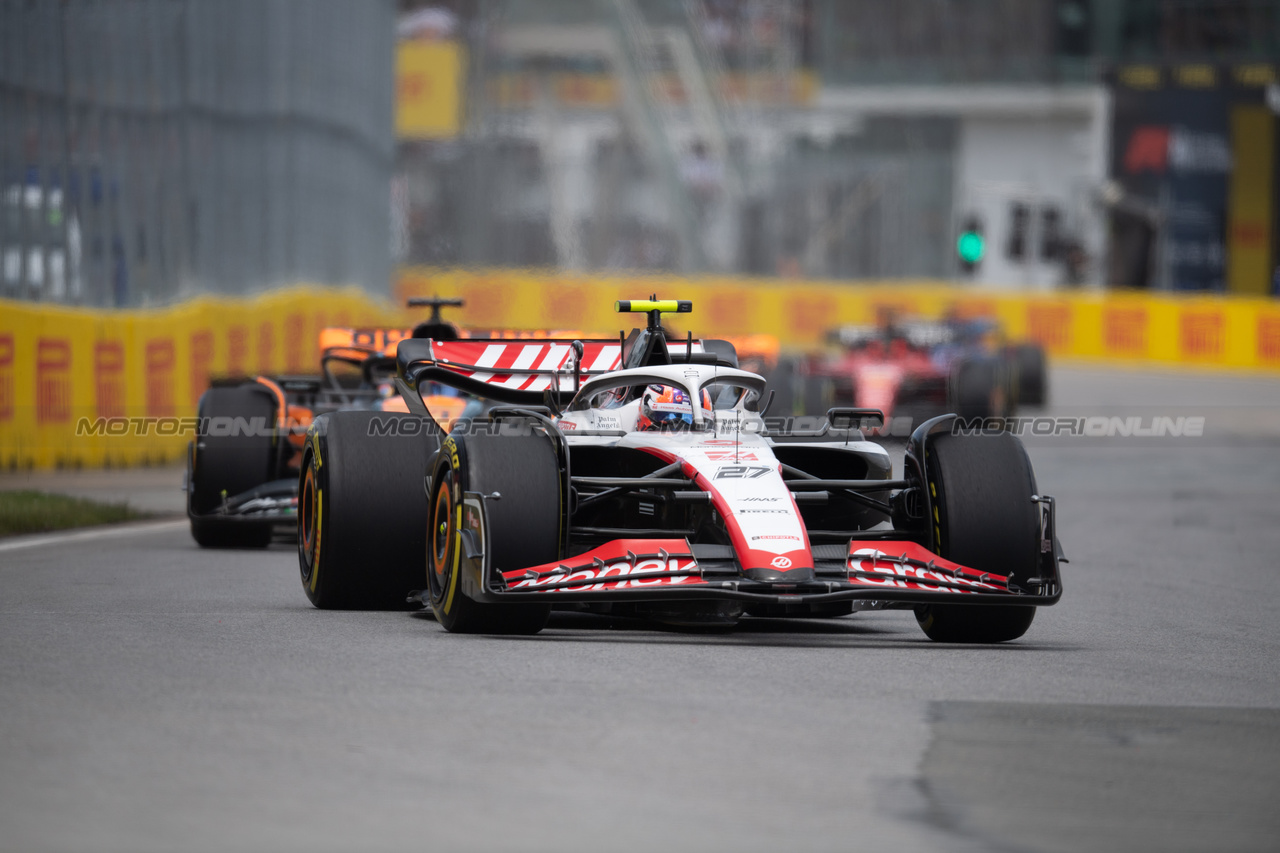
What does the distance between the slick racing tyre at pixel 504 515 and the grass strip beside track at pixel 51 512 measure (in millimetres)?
5383

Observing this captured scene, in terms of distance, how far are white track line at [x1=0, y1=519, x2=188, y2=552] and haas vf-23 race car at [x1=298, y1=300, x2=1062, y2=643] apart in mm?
3168

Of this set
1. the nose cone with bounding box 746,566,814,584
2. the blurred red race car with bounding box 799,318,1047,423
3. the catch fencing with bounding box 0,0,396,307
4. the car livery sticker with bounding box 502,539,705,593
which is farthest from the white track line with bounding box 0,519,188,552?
the blurred red race car with bounding box 799,318,1047,423

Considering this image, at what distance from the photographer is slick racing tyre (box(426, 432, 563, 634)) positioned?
7.75m

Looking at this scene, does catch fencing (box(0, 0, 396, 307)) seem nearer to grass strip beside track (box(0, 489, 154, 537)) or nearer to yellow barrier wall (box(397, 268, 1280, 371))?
grass strip beside track (box(0, 489, 154, 537))

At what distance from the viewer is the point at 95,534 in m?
12.9

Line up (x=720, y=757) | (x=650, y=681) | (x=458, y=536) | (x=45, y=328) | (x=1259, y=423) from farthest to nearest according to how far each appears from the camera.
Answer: (x=1259, y=423)
(x=45, y=328)
(x=458, y=536)
(x=650, y=681)
(x=720, y=757)

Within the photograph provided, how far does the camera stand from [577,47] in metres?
44.2

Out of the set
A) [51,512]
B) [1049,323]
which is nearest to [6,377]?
[51,512]

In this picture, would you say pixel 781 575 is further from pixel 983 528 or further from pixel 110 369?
pixel 110 369

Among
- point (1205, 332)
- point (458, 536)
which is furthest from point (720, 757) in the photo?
point (1205, 332)

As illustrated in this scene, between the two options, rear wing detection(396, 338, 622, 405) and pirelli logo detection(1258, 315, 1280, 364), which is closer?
rear wing detection(396, 338, 622, 405)

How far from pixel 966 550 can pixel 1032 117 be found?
→ 169 ft

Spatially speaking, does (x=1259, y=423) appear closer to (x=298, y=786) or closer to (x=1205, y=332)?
(x=1205, y=332)

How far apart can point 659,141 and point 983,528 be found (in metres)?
39.8
